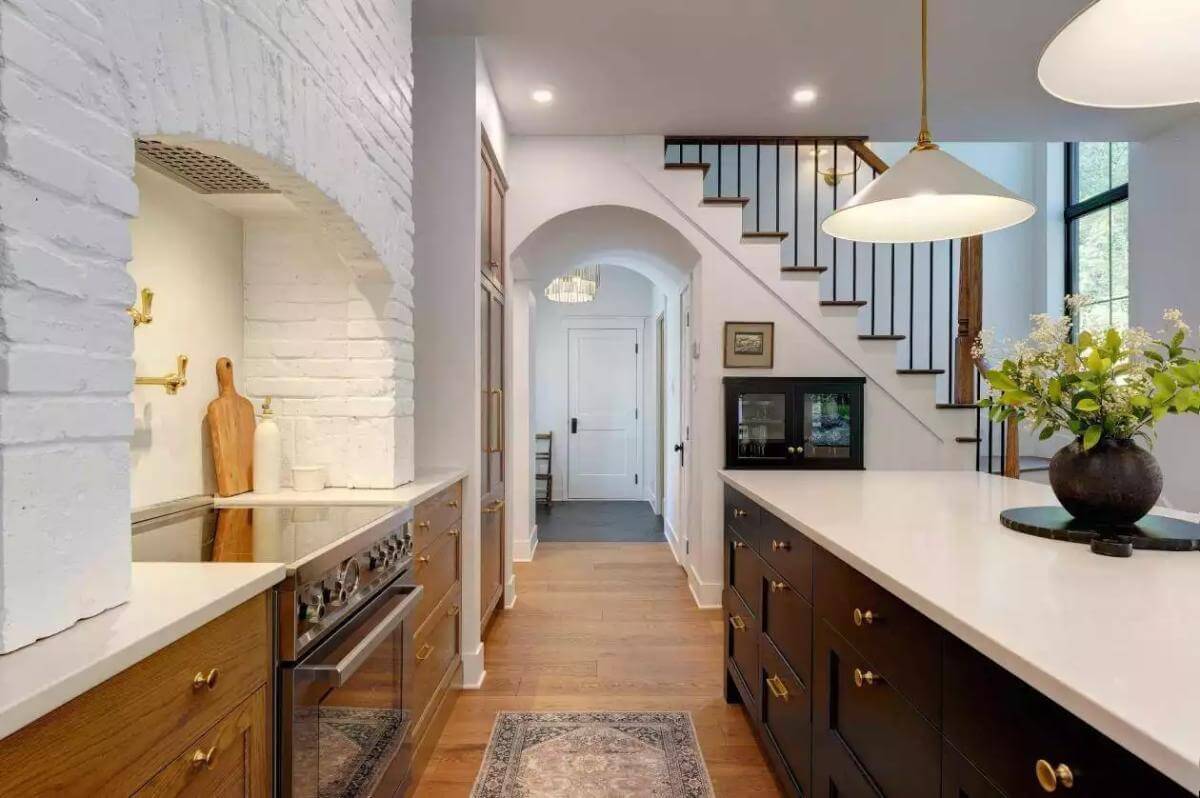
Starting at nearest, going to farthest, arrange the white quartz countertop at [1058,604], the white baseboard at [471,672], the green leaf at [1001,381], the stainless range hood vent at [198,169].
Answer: the white quartz countertop at [1058,604], the green leaf at [1001,381], the stainless range hood vent at [198,169], the white baseboard at [471,672]

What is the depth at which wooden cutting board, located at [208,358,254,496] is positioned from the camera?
6.66ft

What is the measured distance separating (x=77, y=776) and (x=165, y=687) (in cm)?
16

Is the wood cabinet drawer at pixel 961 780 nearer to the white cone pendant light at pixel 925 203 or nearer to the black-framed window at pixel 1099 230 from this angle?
the white cone pendant light at pixel 925 203

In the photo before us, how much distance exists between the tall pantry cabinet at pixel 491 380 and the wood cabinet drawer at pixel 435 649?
0.38 metres

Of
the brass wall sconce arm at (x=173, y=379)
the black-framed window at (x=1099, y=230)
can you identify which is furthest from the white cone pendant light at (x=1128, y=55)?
the black-framed window at (x=1099, y=230)

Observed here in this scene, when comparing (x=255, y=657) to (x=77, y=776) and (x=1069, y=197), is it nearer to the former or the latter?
(x=77, y=776)

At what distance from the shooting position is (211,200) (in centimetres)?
204

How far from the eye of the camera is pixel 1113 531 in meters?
1.36

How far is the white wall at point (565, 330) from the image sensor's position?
7613mm

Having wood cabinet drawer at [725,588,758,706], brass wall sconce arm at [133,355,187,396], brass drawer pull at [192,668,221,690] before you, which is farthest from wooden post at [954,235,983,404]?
brass drawer pull at [192,668,221,690]

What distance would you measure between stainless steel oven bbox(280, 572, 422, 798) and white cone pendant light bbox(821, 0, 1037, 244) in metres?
1.68

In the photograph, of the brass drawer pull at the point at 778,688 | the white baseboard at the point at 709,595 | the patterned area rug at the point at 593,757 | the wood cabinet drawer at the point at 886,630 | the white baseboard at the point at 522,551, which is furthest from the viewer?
the white baseboard at the point at 522,551

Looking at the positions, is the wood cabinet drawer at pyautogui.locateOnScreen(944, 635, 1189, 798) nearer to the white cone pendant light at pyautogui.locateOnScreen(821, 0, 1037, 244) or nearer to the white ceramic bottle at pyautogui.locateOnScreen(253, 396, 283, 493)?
the white cone pendant light at pyautogui.locateOnScreen(821, 0, 1037, 244)

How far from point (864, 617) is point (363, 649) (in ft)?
3.50
